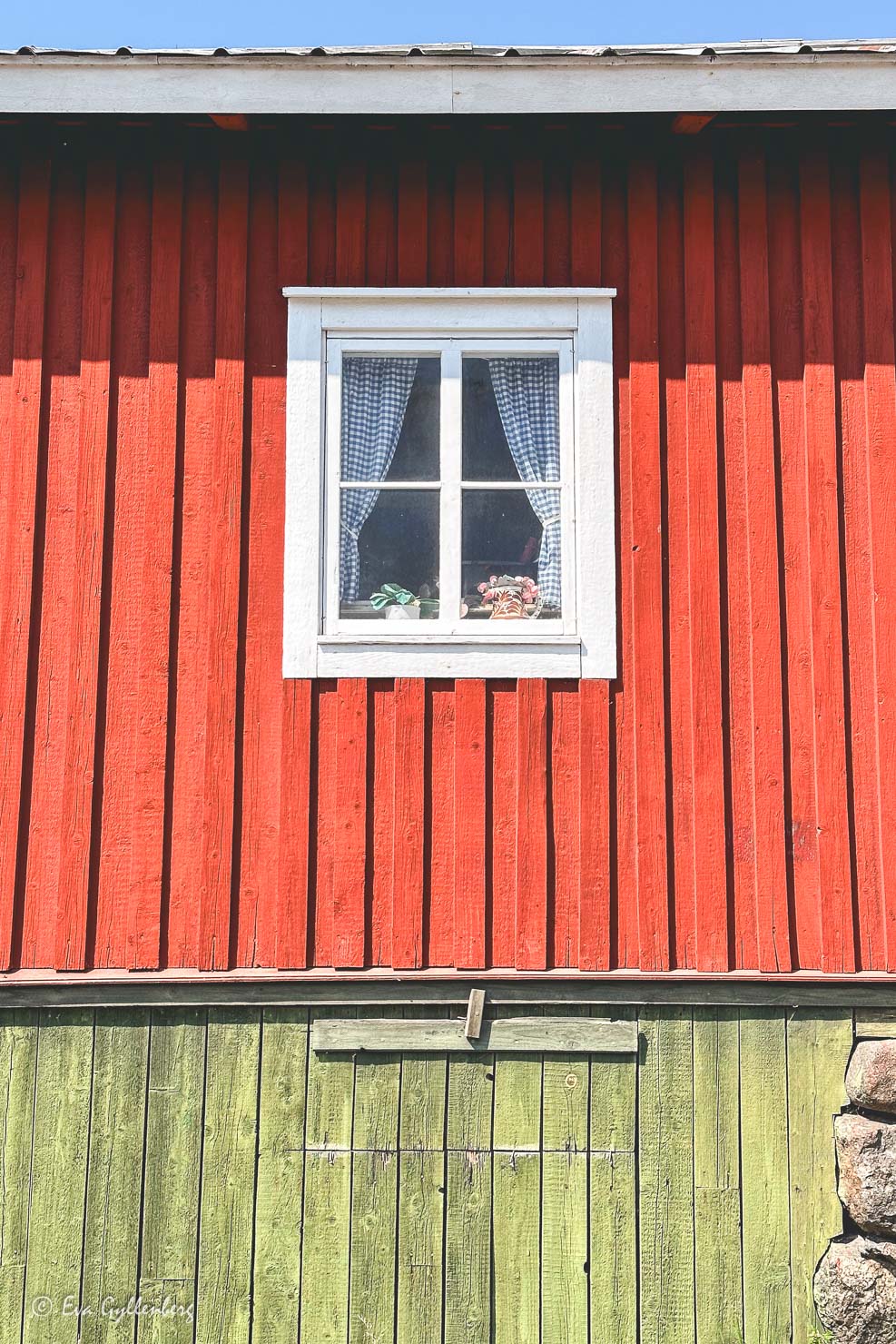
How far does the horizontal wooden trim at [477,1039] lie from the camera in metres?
4.20

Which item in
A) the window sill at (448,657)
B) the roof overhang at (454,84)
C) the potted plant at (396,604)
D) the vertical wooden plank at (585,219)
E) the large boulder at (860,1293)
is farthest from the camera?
the vertical wooden plank at (585,219)

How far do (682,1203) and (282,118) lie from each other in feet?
14.4

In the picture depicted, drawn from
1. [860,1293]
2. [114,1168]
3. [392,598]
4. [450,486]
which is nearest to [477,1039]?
[114,1168]

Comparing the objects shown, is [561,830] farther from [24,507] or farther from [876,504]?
[24,507]

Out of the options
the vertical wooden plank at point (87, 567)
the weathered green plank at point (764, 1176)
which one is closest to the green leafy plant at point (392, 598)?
the vertical wooden plank at point (87, 567)

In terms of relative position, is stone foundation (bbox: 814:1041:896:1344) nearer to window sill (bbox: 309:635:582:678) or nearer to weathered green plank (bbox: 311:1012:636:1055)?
weathered green plank (bbox: 311:1012:636:1055)

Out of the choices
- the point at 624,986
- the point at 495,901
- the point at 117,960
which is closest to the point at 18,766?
the point at 117,960

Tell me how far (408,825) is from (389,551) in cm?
107

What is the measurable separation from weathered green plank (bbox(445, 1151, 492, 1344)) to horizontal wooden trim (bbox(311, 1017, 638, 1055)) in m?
0.40

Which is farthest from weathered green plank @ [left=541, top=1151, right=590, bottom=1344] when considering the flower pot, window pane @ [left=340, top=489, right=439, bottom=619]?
window pane @ [left=340, top=489, right=439, bottom=619]

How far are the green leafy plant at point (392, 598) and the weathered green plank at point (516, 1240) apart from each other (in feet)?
6.83

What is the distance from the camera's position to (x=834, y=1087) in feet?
13.9

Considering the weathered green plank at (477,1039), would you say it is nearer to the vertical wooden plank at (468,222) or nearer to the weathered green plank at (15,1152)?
the weathered green plank at (15,1152)

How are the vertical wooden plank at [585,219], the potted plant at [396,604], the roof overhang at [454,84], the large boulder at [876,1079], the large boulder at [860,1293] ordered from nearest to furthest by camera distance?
the large boulder at [860,1293] < the large boulder at [876,1079] < the roof overhang at [454,84] < the potted plant at [396,604] < the vertical wooden plank at [585,219]
